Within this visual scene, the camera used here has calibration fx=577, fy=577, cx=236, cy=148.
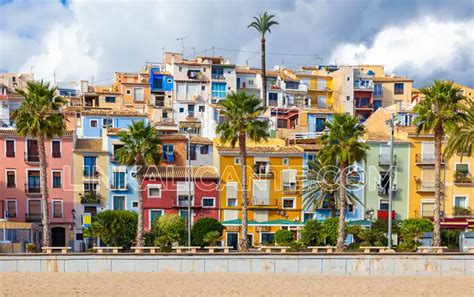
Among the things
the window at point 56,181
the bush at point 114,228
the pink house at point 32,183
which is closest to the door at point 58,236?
the pink house at point 32,183

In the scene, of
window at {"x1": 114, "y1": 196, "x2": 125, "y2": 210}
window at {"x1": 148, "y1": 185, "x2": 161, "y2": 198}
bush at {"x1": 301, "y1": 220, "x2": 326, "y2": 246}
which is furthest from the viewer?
window at {"x1": 114, "y1": 196, "x2": 125, "y2": 210}

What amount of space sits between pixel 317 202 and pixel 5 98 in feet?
150

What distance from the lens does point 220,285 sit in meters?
29.1

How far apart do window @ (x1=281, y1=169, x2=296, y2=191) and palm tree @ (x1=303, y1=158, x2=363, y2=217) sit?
4.98 feet

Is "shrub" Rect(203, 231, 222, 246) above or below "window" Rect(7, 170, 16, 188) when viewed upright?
below

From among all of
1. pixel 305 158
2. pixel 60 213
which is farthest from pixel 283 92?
pixel 60 213

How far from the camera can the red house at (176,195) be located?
51969 mm

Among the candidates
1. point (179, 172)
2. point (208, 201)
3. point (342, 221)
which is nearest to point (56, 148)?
point (179, 172)

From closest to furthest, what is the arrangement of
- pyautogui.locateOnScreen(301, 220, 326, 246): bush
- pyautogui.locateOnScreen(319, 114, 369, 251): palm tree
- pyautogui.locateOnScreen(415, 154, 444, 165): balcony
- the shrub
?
pyautogui.locateOnScreen(319, 114, 369, 251): palm tree, the shrub, pyautogui.locateOnScreen(301, 220, 326, 246): bush, pyautogui.locateOnScreen(415, 154, 444, 165): balcony

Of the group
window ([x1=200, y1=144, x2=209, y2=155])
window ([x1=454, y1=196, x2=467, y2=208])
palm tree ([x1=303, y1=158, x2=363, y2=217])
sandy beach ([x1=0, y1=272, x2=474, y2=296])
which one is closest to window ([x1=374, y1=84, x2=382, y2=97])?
window ([x1=454, y1=196, x2=467, y2=208])

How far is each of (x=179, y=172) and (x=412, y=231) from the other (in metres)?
21.0

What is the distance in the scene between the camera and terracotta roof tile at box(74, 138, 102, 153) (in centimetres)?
5216

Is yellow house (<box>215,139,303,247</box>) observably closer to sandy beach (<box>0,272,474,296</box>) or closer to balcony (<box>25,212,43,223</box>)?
balcony (<box>25,212,43,223</box>)

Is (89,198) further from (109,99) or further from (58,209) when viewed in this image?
(109,99)
